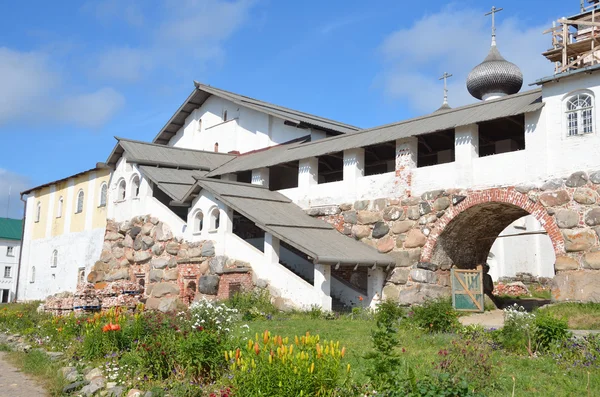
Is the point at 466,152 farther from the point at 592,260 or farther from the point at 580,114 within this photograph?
the point at 592,260

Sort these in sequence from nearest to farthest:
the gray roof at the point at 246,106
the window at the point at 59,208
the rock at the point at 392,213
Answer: the rock at the point at 392,213
the gray roof at the point at 246,106
the window at the point at 59,208

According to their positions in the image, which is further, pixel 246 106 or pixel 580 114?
pixel 246 106

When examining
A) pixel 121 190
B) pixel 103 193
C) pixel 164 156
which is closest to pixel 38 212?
pixel 103 193

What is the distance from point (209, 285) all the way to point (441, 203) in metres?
7.03

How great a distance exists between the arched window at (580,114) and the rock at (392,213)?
16.4 feet

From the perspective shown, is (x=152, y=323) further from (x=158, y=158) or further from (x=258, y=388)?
(x=158, y=158)

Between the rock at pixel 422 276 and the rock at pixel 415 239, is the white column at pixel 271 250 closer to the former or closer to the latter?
the rock at pixel 415 239

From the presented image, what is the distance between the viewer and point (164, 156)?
76.8 feet

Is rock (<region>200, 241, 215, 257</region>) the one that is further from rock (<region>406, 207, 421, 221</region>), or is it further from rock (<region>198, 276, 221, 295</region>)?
rock (<region>406, 207, 421, 221</region>)

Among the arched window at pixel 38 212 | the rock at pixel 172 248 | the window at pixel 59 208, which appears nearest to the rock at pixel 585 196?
the rock at pixel 172 248

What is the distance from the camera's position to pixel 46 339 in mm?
12516

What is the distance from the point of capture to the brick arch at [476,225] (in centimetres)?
1422

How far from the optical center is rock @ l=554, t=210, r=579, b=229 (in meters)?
13.6

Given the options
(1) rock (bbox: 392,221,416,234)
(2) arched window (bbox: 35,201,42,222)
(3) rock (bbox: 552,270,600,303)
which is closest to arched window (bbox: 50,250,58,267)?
(2) arched window (bbox: 35,201,42,222)
